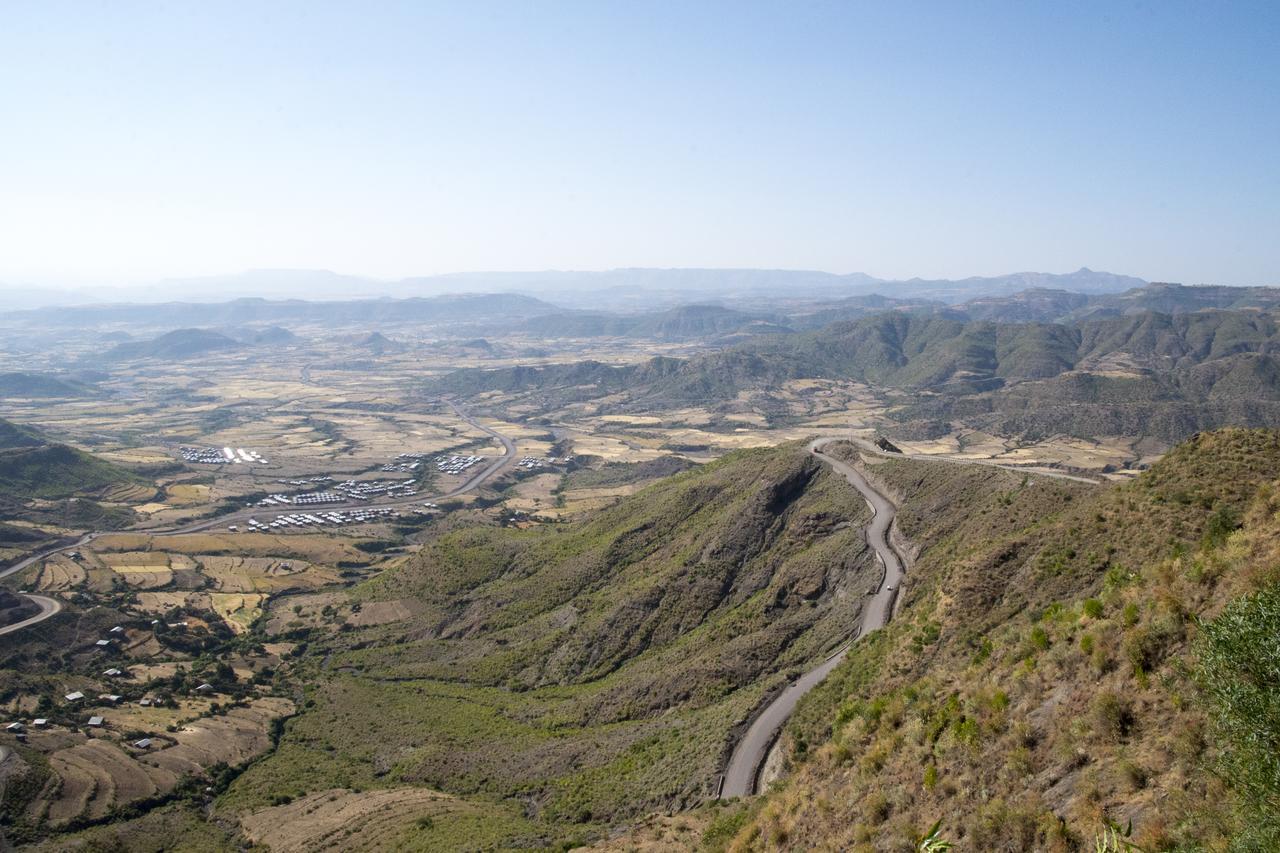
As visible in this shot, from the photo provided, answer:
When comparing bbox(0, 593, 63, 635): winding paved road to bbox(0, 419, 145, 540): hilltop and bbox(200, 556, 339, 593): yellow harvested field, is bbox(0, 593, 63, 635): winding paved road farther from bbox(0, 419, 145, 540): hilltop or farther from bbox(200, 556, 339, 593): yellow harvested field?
bbox(0, 419, 145, 540): hilltop

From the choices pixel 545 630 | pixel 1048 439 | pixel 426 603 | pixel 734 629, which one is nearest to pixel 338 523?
pixel 426 603

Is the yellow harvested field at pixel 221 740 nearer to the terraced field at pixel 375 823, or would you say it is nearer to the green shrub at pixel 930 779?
the terraced field at pixel 375 823

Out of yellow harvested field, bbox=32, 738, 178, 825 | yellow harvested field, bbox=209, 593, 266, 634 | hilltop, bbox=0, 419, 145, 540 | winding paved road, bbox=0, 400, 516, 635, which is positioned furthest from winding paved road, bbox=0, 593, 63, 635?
yellow harvested field, bbox=32, 738, 178, 825

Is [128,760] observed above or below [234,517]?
above

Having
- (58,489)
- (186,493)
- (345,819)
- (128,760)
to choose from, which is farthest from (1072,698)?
(58,489)

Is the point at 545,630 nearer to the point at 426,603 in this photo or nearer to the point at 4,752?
the point at 426,603

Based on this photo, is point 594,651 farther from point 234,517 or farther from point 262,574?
point 234,517

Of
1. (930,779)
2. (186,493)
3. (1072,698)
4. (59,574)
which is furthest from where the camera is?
(186,493)
